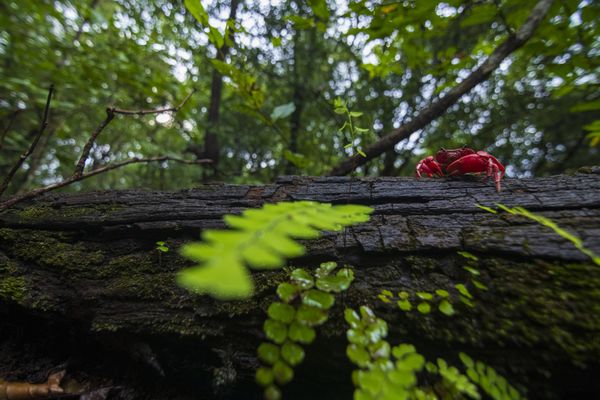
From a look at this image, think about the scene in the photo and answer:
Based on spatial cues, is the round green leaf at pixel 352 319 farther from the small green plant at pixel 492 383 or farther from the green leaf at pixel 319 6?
the green leaf at pixel 319 6

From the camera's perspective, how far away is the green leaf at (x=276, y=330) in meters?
0.91

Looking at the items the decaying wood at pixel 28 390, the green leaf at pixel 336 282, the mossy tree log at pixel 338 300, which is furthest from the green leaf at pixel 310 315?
the decaying wood at pixel 28 390

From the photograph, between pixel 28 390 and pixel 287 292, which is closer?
pixel 287 292

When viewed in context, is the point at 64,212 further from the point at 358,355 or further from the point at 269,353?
the point at 358,355

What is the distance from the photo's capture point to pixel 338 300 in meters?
1.30

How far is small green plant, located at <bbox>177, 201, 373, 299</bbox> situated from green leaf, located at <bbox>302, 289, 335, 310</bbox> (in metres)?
0.36

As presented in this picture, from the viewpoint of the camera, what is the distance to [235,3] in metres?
3.81

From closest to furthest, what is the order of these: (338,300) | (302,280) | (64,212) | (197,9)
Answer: (302,280), (338,300), (197,9), (64,212)

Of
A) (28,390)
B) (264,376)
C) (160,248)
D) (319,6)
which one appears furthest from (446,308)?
(319,6)

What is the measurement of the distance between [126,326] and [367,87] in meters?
4.23

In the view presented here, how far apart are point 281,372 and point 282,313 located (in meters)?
0.18

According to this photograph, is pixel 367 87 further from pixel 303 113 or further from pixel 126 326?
pixel 126 326

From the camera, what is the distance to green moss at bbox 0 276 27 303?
146cm

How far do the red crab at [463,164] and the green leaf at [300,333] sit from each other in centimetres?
157
